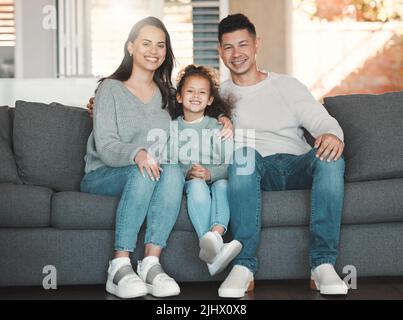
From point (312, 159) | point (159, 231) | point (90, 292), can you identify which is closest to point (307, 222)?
point (312, 159)

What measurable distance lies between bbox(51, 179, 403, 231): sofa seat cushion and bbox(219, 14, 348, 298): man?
0.09 m

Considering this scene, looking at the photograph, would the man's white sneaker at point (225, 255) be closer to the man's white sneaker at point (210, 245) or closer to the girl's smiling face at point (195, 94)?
the man's white sneaker at point (210, 245)

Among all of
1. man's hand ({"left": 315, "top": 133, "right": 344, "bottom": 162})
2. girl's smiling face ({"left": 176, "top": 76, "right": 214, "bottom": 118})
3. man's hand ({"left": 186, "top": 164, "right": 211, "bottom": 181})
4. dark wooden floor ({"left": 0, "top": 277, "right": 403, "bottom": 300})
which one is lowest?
dark wooden floor ({"left": 0, "top": 277, "right": 403, "bottom": 300})

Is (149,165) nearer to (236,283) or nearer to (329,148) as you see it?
(236,283)

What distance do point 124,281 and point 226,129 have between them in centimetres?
69

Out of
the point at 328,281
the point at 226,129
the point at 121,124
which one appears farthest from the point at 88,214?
the point at 328,281

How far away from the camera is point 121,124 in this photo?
7.62 feet

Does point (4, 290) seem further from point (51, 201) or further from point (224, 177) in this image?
point (224, 177)

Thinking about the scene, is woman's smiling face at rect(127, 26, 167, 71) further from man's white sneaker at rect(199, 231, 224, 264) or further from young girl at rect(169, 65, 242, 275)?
man's white sneaker at rect(199, 231, 224, 264)

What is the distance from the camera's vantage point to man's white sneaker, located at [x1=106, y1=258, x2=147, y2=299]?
194cm

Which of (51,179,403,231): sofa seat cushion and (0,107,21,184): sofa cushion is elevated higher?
(0,107,21,184): sofa cushion

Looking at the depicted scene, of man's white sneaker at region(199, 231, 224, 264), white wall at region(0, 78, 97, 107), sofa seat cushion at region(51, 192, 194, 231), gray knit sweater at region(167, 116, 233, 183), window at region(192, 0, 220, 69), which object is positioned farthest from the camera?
window at region(192, 0, 220, 69)

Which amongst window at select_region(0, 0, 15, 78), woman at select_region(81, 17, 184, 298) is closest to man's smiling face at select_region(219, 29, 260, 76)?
woman at select_region(81, 17, 184, 298)

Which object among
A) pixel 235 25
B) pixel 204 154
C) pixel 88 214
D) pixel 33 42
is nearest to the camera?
pixel 88 214
